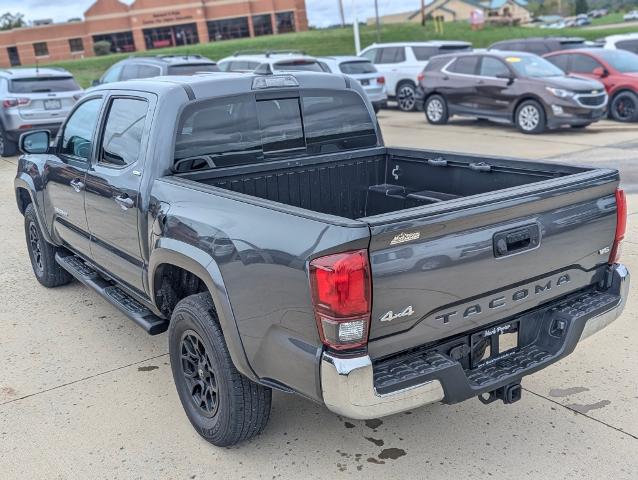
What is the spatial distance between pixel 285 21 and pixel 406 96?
60.3 m

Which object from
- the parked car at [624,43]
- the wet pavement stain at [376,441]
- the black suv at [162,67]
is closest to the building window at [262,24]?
the parked car at [624,43]

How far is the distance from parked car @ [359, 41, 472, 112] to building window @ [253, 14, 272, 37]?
5895 centimetres

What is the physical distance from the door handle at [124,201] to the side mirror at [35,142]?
165cm

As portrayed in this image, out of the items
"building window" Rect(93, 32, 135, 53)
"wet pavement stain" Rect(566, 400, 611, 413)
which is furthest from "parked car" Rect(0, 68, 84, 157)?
"building window" Rect(93, 32, 135, 53)

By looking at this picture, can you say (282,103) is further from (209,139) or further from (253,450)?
(253,450)

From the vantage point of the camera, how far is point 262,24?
74812mm

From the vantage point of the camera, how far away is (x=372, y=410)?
2.70 m

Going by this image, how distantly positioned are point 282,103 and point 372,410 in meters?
2.28

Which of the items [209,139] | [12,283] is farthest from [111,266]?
[12,283]

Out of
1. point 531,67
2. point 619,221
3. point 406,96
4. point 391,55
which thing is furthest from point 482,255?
point 391,55

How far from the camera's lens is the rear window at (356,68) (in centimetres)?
1644

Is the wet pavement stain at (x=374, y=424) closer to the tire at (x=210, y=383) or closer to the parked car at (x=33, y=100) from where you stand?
the tire at (x=210, y=383)

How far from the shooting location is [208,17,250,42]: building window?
74.2m

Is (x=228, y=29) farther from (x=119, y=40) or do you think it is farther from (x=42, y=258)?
(x=42, y=258)
